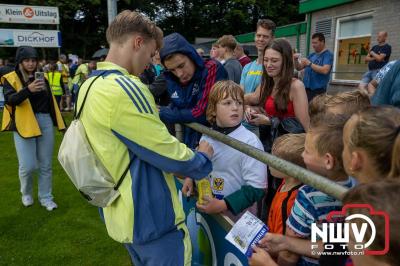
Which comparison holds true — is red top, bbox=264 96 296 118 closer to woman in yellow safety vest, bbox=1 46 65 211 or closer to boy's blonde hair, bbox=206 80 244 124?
boy's blonde hair, bbox=206 80 244 124

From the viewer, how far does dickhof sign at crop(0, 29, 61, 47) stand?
14.2 m

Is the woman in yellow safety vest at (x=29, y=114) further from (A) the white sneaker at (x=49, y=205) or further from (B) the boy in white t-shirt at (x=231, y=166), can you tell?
(B) the boy in white t-shirt at (x=231, y=166)

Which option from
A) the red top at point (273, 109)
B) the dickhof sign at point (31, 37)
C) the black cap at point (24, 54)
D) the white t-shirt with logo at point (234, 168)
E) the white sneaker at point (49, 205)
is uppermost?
the dickhof sign at point (31, 37)

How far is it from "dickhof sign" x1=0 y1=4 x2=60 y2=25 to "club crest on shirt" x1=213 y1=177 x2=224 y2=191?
14.7 m

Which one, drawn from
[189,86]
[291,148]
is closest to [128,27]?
[189,86]

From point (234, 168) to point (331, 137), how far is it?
780 mm

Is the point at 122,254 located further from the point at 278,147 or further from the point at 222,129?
the point at 278,147

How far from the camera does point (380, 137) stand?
4.25 feet

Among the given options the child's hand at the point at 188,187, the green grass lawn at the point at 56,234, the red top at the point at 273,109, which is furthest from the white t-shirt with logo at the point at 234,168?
the green grass lawn at the point at 56,234

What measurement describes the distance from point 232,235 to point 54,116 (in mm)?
3657

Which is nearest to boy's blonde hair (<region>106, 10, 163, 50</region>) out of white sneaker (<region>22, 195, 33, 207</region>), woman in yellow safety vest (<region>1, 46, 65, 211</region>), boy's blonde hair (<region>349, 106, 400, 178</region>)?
boy's blonde hair (<region>349, 106, 400, 178</region>)

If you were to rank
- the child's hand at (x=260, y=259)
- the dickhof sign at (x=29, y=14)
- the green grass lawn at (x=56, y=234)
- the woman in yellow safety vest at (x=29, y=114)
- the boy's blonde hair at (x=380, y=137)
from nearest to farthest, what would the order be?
1. the boy's blonde hair at (x=380, y=137)
2. the child's hand at (x=260, y=259)
3. the green grass lawn at (x=56, y=234)
4. the woman in yellow safety vest at (x=29, y=114)
5. the dickhof sign at (x=29, y=14)

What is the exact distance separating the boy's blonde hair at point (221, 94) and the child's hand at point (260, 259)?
108cm

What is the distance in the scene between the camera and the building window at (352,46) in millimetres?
10797
